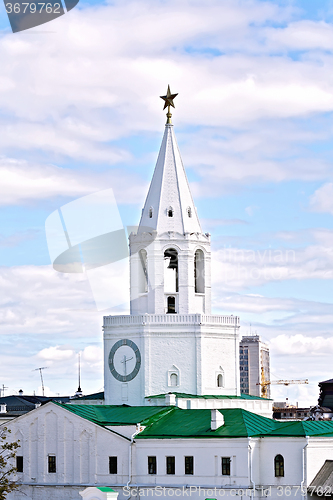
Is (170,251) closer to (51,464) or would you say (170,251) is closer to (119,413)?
(119,413)

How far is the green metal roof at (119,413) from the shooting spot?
7325cm

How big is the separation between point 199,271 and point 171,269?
208cm

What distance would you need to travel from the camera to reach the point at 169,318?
7981 centimetres

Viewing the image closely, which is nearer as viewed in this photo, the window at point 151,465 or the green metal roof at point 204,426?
the green metal roof at point 204,426

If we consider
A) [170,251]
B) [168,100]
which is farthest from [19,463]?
[168,100]

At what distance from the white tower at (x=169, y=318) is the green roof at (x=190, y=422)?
386 cm

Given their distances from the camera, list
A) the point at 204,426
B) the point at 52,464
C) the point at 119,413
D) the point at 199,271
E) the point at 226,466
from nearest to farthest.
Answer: the point at 226,466 → the point at 204,426 → the point at 52,464 → the point at 119,413 → the point at 199,271

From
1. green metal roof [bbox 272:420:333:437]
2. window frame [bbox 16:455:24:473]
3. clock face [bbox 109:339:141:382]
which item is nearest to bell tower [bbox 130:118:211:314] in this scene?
clock face [bbox 109:339:141:382]

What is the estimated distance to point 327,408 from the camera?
130125 millimetres

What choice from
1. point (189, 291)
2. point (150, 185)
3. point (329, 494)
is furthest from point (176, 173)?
point (329, 494)

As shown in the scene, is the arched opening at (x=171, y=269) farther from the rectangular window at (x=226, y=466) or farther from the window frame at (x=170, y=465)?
the rectangular window at (x=226, y=466)

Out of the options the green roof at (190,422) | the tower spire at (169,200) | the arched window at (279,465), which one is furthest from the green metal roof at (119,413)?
the tower spire at (169,200)

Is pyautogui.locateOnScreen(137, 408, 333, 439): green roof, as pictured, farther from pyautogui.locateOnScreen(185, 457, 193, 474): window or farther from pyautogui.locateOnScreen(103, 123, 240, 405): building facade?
pyautogui.locateOnScreen(103, 123, 240, 405): building facade

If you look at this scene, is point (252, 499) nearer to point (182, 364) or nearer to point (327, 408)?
point (182, 364)
